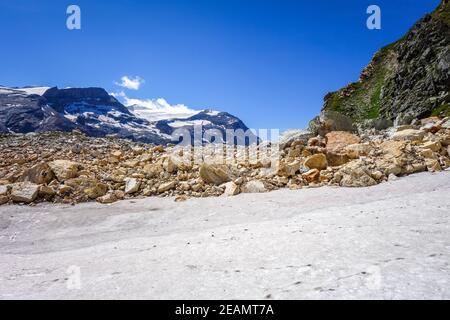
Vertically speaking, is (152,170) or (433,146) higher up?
(433,146)

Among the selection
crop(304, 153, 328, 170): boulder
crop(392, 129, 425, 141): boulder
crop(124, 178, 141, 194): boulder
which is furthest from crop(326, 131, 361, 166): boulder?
→ crop(124, 178, 141, 194): boulder

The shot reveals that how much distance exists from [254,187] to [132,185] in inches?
238

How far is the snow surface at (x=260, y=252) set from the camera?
14.6 ft

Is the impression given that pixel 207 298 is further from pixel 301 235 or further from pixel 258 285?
pixel 301 235

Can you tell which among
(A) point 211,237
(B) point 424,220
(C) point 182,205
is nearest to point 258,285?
(A) point 211,237

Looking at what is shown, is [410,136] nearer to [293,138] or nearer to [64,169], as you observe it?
[293,138]

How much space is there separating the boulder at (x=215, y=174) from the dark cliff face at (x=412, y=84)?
27690 mm

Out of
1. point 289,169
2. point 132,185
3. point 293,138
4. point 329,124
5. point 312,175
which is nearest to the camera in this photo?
point 312,175

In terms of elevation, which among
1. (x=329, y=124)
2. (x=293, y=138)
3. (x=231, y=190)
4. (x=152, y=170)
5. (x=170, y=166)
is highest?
(x=329, y=124)

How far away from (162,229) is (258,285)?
6.89 m

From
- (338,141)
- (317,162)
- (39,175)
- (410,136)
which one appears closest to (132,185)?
(39,175)

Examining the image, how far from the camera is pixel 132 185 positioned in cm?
1619

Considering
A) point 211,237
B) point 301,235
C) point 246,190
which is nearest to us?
point 301,235

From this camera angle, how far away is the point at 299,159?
16938 mm
